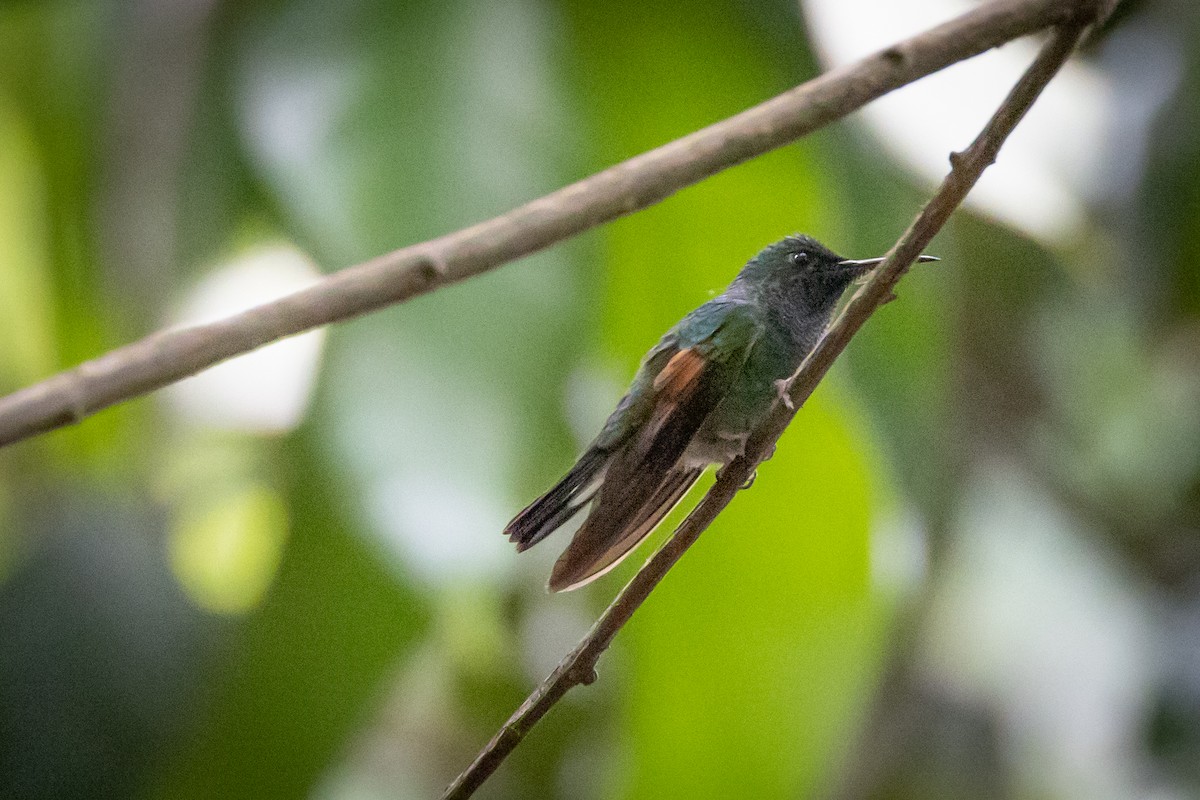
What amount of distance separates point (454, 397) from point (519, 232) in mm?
1053

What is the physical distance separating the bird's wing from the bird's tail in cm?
3

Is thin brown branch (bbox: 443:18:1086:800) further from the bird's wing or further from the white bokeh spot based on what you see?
the white bokeh spot

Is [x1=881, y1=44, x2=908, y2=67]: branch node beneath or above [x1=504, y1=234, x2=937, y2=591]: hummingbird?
above

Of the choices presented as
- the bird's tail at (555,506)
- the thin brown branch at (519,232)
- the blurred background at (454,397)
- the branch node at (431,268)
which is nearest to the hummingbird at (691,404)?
the bird's tail at (555,506)

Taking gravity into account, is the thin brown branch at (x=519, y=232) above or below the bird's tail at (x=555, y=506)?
above

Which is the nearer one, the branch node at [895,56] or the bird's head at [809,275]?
the branch node at [895,56]

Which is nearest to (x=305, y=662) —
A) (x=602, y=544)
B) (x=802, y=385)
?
(x=602, y=544)

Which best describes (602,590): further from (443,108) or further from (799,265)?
(443,108)

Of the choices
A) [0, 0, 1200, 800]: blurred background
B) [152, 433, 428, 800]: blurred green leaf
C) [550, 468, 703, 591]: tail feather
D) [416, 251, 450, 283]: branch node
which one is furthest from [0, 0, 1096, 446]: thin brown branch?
[152, 433, 428, 800]: blurred green leaf

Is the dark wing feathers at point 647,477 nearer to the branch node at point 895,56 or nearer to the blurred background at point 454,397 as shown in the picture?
the blurred background at point 454,397

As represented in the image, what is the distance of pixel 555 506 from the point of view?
122 centimetres

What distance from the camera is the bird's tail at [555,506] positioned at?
1186 mm

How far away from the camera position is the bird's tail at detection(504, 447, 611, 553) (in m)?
1.19

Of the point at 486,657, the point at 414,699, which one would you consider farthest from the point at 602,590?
the point at 414,699
